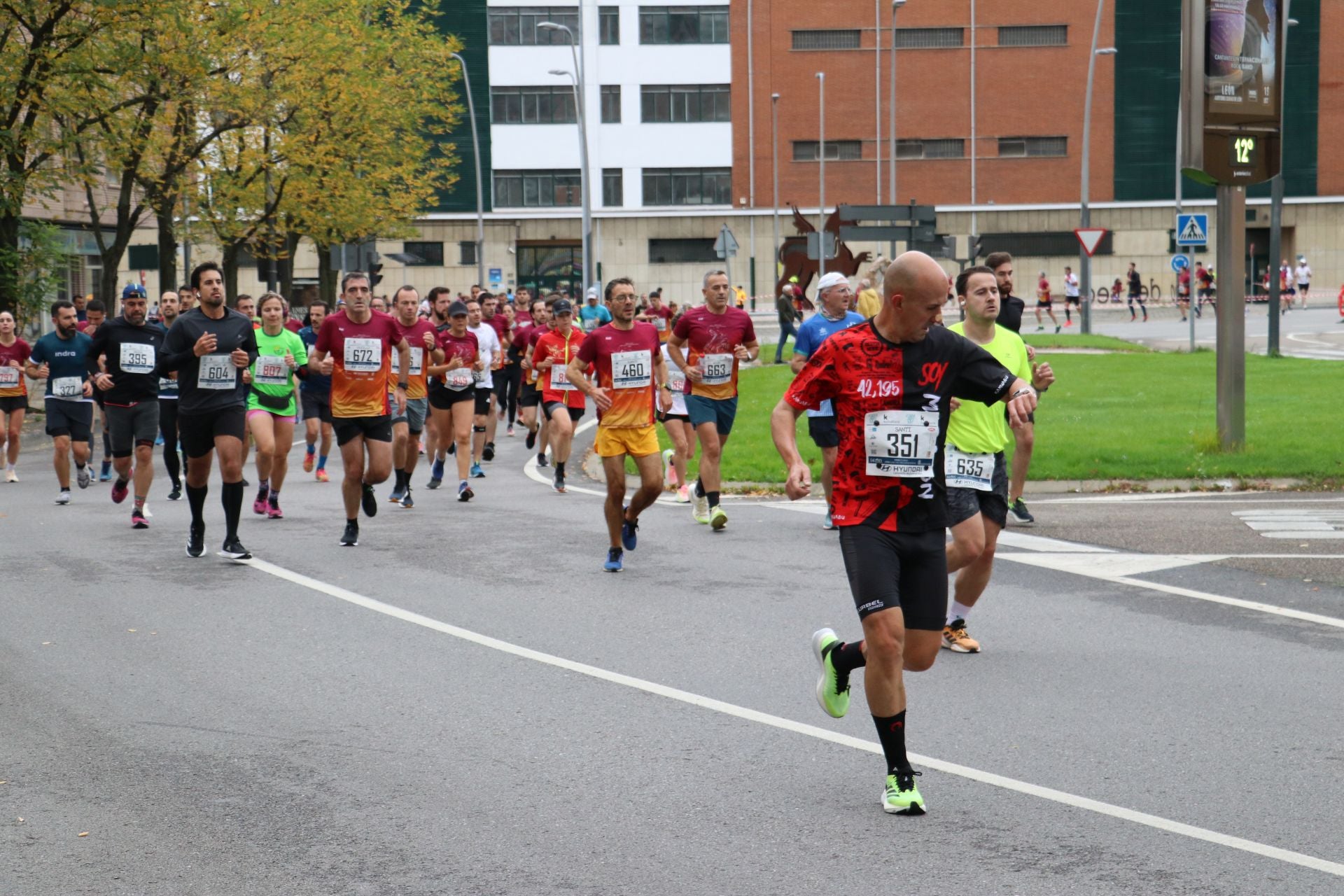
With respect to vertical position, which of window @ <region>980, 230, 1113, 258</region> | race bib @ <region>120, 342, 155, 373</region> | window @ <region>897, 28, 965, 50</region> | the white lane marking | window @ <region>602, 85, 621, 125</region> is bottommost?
the white lane marking

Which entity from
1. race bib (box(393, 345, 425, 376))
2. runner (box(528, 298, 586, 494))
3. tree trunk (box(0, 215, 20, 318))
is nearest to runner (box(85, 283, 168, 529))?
race bib (box(393, 345, 425, 376))

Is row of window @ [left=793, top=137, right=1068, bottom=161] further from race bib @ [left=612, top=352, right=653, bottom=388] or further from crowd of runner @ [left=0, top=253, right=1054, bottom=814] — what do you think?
race bib @ [left=612, top=352, right=653, bottom=388]

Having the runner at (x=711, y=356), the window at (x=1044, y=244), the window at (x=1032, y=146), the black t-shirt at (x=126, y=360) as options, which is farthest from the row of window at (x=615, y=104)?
the runner at (x=711, y=356)

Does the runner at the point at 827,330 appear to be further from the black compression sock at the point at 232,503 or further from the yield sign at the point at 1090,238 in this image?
the yield sign at the point at 1090,238

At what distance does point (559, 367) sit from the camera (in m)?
18.3

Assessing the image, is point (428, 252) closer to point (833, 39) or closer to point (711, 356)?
→ point (833, 39)

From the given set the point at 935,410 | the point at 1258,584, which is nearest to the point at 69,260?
the point at 1258,584

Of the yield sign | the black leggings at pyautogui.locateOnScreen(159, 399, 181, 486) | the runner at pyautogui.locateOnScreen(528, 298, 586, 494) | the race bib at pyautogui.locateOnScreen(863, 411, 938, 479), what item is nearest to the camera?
the race bib at pyautogui.locateOnScreen(863, 411, 938, 479)

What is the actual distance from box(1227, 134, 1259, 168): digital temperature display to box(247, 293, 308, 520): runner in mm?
8938

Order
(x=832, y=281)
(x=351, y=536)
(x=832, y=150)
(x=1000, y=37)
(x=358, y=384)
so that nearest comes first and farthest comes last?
1. (x=832, y=281)
2. (x=351, y=536)
3. (x=358, y=384)
4. (x=1000, y=37)
5. (x=832, y=150)

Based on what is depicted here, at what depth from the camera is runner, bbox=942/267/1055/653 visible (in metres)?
8.07

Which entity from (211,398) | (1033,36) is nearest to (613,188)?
(1033,36)

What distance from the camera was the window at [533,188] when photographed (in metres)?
72.1

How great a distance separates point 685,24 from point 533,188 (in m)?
9.47
